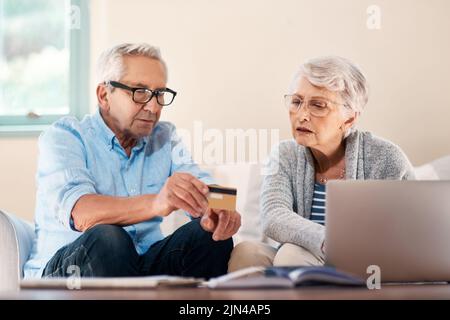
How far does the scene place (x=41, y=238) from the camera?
1918 mm

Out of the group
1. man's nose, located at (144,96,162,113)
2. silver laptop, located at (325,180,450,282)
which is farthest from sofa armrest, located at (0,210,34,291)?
silver laptop, located at (325,180,450,282)

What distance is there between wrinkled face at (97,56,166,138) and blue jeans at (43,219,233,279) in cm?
40

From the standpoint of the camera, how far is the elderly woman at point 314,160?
1.81 meters

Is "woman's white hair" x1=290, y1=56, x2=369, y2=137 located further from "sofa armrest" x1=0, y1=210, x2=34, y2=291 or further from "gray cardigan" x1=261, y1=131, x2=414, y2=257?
"sofa armrest" x1=0, y1=210, x2=34, y2=291

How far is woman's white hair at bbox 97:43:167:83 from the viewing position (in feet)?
7.02

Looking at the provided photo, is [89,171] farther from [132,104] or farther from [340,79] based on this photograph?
[340,79]

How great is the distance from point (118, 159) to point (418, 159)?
94cm

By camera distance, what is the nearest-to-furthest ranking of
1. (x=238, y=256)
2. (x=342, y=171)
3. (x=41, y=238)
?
(x=238, y=256) < (x=41, y=238) < (x=342, y=171)

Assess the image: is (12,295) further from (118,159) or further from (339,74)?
(339,74)

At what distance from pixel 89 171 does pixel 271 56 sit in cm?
A: 70

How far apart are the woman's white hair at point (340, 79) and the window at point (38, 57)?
A: 69 centimetres

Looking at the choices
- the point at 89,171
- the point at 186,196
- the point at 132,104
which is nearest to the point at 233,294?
the point at 186,196

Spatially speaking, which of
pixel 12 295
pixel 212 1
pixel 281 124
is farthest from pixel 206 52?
pixel 12 295

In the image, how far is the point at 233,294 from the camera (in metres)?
1.10
